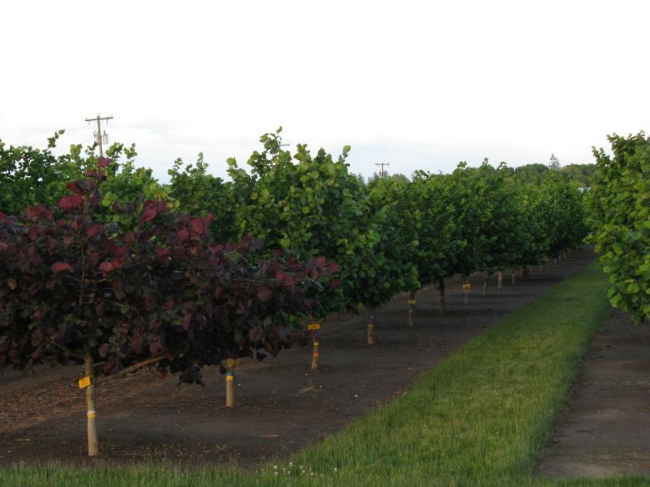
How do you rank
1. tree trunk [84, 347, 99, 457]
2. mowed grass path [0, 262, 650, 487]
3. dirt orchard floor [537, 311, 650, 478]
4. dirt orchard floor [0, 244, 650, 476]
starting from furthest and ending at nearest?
dirt orchard floor [0, 244, 650, 476]
tree trunk [84, 347, 99, 457]
dirt orchard floor [537, 311, 650, 478]
mowed grass path [0, 262, 650, 487]

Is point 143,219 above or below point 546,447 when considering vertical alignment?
above

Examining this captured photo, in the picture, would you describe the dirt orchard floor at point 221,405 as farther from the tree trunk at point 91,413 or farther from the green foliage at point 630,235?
the green foliage at point 630,235

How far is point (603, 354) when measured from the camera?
20.3 metres

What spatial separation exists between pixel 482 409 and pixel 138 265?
5804mm

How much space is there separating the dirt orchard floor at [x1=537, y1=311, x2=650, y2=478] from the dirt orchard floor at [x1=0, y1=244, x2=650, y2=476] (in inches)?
22.7

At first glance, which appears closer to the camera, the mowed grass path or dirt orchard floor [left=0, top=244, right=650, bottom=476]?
the mowed grass path

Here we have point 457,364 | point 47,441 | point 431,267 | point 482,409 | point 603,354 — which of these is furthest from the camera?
point 431,267

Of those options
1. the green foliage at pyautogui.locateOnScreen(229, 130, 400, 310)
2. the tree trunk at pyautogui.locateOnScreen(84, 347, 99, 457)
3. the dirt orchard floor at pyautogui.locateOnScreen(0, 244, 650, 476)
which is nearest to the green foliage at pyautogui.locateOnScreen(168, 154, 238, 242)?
the green foliage at pyautogui.locateOnScreen(229, 130, 400, 310)

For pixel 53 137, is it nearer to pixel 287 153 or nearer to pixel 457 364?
pixel 287 153

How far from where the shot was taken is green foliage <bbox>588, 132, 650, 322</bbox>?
14836 mm

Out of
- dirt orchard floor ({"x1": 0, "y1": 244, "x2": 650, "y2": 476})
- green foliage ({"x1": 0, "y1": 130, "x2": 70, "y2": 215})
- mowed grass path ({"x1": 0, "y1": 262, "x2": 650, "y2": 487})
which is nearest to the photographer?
mowed grass path ({"x1": 0, "y1": 262, "x2": 650, "y2": 487})

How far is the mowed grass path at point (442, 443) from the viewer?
30.3 feet

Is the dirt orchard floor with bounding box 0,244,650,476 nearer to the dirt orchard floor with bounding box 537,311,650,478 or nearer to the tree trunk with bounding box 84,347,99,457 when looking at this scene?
the tree trunk with bounding box 84,347,99,457

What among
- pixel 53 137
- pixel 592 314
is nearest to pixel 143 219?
pixel 53 137
